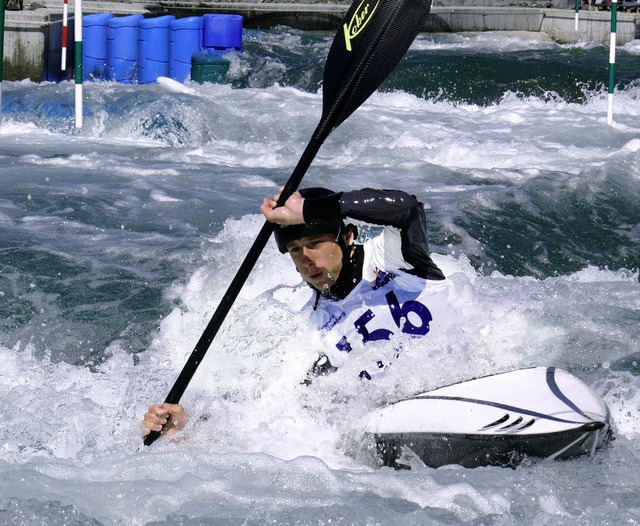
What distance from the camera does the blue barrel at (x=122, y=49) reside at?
1177 cm

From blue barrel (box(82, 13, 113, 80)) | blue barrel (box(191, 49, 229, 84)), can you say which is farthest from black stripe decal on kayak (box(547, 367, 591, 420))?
blue barrel (box(82, 13, 113, 80))

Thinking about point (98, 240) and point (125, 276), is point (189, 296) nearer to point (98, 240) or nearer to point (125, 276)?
point (125, 276)

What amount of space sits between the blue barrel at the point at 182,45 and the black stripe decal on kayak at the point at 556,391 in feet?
30.1

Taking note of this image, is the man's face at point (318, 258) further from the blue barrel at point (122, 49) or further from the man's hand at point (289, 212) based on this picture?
the blue barrel at point (122, 49)

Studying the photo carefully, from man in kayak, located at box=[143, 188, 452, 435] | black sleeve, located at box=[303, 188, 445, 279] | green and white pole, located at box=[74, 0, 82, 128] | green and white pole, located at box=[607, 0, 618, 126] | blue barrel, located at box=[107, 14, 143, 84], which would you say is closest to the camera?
black sleeve, located at box=[303, 188, 445, 279]

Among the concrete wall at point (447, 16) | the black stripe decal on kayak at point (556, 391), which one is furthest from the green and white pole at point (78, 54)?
the black stripe decal on kayak at point (556, 391)

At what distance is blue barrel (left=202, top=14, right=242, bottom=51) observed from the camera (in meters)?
12.0

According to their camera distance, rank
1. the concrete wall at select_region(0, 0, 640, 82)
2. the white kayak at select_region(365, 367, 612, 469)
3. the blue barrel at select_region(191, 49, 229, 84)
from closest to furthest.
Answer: the white kayak at select_region(365, 367, 612, 469)
the blue barrel at select_region(191, 49, 229, 84)
the concrete wall at select_region(0, 0, 640, 82)

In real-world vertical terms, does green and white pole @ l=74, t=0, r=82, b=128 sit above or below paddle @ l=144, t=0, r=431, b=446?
below

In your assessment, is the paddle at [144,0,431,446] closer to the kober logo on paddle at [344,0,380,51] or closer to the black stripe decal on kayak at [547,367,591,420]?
the kober logo on paddle at [344,0,380,51]

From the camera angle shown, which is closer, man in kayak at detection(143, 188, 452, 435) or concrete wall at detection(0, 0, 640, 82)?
man in kayak at detection(143, 188, 452, 435)

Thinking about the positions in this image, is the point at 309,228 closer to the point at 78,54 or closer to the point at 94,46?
the point at 78,54

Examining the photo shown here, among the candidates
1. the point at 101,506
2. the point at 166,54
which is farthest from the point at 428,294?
the point at 166,54

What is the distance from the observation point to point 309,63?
1261 cm
